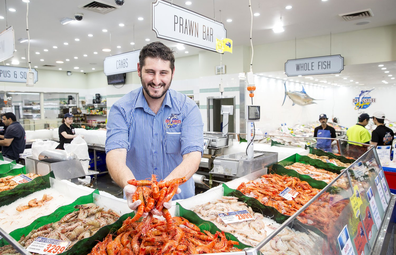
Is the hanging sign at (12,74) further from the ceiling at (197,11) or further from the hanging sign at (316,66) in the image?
the hanging sign at (316,66)

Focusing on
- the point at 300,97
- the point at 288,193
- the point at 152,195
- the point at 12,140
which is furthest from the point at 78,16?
the point at 300,97

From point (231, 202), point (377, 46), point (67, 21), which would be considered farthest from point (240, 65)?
point (231, 202)

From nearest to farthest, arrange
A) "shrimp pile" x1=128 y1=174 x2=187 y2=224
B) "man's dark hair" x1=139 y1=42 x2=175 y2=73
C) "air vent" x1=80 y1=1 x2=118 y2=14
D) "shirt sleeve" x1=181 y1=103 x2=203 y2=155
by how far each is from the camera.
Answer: "shrimp pile" x1=128 y1=174 x2=187 y2=224
"man's dark hair" x1=139 y1=42 x2=175 y2=73
"shirt sleeve" x1=181 y1=103 x2=203 y2=155
"air vent" x1=80 y1=1 x2=118 y2=14

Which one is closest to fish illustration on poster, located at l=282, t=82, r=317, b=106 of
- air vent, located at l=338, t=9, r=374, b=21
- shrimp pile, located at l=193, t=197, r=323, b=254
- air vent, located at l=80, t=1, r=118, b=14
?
air vent, located at l=338, t=9, r=374, b=21

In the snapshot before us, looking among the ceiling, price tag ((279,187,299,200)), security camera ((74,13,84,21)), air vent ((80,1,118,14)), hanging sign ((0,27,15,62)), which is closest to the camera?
price tag ((279,187,299,200))

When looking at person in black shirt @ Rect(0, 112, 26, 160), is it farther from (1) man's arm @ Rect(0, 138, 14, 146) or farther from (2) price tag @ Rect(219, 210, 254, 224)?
(2) price tag @ Rect(219, 210, 254, 224)

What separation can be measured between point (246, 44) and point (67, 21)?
5433 millimetres

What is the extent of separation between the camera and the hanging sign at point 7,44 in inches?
164

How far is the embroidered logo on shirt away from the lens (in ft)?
6.34

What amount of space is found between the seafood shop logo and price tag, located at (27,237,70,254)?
1118 cm

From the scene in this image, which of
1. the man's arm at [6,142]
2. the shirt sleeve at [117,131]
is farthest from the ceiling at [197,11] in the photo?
the shirt sleeve at [117,131]

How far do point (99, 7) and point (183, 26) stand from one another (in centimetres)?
333

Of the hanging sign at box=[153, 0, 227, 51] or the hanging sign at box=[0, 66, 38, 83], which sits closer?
the hanging sign at box=[153, 0, 227, 51]

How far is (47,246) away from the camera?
1417 mm
